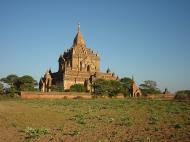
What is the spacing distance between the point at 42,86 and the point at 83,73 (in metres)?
9.78

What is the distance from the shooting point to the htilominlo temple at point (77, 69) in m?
69.2

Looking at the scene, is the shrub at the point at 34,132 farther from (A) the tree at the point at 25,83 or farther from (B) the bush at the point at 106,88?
(A) the tree at the point at 25,83

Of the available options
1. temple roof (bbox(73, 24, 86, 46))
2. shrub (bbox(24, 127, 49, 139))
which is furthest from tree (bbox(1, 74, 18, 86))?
shrub (bbox(24, 127, 49, 139))

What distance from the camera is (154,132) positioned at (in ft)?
40.0

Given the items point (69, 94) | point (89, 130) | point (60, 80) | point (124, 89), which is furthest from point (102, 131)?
point (60, 80)

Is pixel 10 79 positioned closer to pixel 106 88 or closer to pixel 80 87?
pixel 80 87

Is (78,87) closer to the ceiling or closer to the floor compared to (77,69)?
closer to the floor

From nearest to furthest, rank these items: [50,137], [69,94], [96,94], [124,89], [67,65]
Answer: [50,137], [69,94], [96,94], [124,89], [67,65]

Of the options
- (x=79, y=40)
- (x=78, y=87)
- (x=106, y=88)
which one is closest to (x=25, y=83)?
(x=78, y=87)

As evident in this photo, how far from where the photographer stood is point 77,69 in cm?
7394

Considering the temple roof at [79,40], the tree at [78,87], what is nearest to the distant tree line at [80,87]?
the tree at [78,87]

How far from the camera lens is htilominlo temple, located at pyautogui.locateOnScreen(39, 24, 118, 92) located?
69.2 meters

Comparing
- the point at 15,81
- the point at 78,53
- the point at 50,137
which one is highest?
the point at 78,53

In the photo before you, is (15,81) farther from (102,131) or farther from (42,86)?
(102,131)
